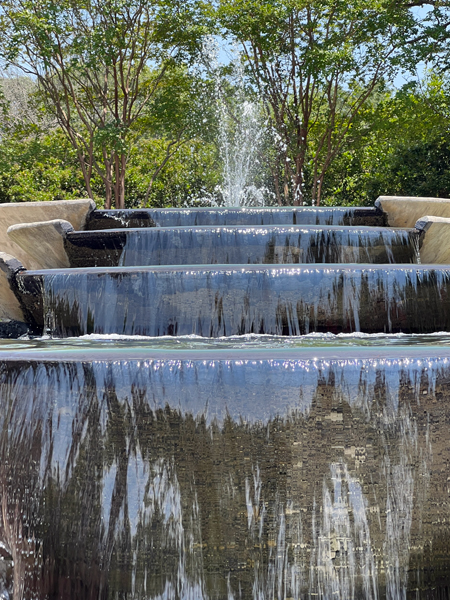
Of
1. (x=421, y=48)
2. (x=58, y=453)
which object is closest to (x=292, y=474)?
(x=58, y=453)

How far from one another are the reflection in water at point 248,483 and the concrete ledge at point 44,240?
2.62 meters

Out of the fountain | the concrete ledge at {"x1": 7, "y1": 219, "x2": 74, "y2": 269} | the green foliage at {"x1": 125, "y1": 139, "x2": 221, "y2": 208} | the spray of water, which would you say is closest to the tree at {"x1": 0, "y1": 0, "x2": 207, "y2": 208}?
the spray of water

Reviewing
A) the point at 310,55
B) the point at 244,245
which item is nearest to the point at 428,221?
the point at 244,245

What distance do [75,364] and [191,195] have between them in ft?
52.9

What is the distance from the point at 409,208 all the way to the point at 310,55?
8.17m

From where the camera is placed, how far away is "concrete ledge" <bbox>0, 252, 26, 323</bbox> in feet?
12.5

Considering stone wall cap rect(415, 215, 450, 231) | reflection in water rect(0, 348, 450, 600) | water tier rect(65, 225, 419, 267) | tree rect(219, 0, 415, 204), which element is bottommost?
reflection in water rect(0, 348, 450, 600)

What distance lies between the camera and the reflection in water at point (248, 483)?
2.18 meters

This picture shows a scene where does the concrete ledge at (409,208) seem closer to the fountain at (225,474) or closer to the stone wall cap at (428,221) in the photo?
the stone wall cap at (428,221)

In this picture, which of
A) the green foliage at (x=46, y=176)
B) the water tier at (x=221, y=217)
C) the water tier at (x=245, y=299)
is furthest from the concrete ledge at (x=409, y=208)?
the green foliage at (x=46, y=176)

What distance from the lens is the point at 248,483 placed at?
219 centimetres

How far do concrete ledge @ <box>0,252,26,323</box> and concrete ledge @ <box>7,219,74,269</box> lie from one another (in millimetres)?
800

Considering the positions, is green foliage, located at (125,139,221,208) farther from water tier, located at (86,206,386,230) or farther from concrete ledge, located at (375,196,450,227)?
concrete ledge, located at (375,196,450,227)

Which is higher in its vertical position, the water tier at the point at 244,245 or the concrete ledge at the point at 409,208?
the concrete ledge at the point at 409,208
